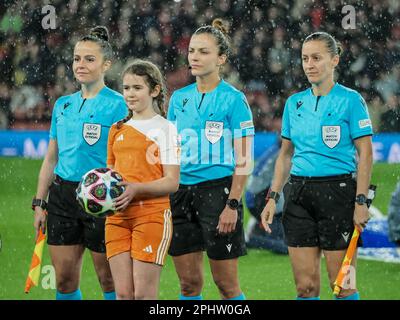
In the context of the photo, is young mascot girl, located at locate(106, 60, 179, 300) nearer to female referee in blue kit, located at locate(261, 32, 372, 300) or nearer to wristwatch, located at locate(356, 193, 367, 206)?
female referee in blue kit, located at locate(261, 32, 372, 300)

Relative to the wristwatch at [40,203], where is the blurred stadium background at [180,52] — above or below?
above

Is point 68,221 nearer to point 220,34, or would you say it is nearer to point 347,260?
point 220,34

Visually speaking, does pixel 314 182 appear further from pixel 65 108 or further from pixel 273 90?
pixel 273 90

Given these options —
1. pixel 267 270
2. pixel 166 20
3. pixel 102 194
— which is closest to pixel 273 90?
pixel 166 20

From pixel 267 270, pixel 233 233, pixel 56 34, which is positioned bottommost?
pixel 267 270

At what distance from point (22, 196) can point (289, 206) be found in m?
8.89

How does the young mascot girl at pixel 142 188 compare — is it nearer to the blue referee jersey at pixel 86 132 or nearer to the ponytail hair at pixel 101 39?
the blue referee jersey at pixel 86 132

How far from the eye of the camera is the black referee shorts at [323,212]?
6.09 metres

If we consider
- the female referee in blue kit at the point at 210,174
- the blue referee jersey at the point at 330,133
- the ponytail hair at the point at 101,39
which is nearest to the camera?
the blue referee jersey at the point at 330,133

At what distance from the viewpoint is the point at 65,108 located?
21.1 ft

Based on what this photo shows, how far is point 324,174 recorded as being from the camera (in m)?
6.11

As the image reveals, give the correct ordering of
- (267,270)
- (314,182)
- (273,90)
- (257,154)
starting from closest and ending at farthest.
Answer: (314,182) < (267,270) < (257,154) < (273,90)

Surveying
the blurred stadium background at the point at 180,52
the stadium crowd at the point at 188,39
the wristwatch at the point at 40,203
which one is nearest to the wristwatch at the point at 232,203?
the wristwatch at the point at 40,203

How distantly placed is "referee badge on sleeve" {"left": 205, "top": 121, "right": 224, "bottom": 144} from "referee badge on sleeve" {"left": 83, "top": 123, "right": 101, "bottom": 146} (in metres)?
0.69
